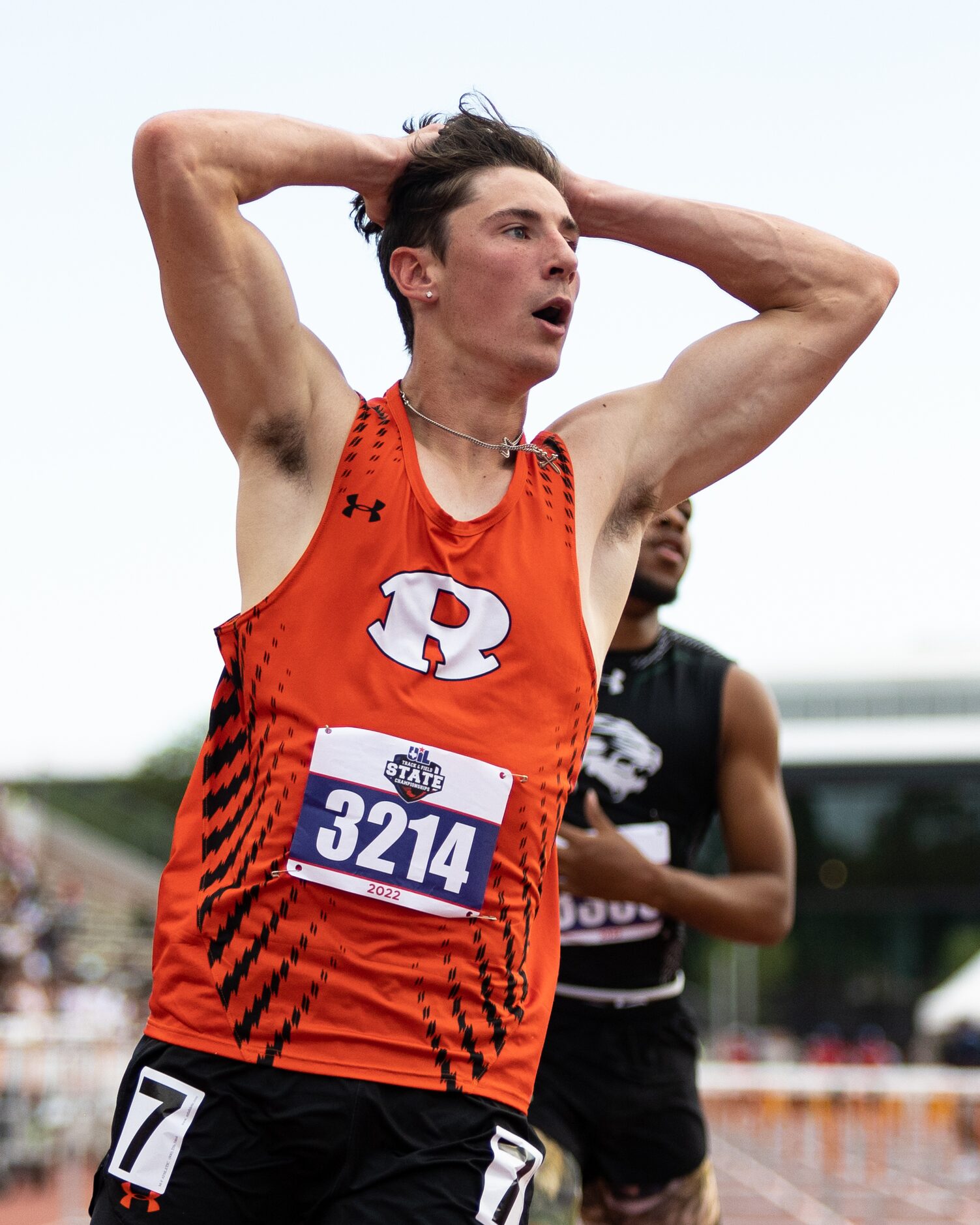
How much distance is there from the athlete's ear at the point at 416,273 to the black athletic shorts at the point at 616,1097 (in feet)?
6.94

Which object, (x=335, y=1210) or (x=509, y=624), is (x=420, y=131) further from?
(x=335, y=1210)

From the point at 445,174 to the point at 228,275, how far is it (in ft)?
1.84

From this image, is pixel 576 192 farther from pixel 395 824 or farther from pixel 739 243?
pixel 395 824

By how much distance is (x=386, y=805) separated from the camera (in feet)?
7.67

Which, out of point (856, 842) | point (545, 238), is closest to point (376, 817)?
point (545, 238)

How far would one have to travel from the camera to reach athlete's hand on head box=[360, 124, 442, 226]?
286cm

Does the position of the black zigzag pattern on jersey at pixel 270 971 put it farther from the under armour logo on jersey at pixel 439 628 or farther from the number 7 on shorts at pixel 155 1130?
the under armour logo on jersey at pixel 439 628

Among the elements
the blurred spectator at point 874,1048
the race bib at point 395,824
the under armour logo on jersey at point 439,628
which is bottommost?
the blurred spectator at point 874,1048

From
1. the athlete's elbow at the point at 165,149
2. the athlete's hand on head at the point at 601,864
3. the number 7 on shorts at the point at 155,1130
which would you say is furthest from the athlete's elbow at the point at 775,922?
the athlete's elbow at the point at 165,149

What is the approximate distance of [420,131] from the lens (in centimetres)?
294

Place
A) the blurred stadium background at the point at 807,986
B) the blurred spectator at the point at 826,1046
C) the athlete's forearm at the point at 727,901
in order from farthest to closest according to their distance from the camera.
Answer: the blurred spectator at the point at 826,1046, the blurred stadium background at the point at 807,986, the athlete's forearm at the point at 727,901

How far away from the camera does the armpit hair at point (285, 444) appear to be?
2568 millimetres

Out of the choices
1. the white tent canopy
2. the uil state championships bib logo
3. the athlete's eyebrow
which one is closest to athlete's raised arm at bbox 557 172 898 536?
the athlete's eyebrow

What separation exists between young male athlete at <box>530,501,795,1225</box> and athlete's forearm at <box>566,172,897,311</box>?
4.47ft
